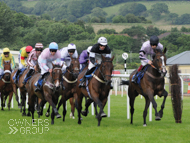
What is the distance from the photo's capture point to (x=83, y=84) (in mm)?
10188

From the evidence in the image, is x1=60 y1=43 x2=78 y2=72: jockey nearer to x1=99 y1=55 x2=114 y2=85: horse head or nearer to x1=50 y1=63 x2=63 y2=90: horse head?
x1=50 y1=63 x2=63 y2=90: horse head

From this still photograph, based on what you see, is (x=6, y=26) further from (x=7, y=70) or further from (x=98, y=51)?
(x=98, y=51)

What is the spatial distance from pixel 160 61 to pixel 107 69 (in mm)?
1239

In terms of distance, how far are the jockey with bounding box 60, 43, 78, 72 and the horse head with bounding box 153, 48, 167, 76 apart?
278 cm

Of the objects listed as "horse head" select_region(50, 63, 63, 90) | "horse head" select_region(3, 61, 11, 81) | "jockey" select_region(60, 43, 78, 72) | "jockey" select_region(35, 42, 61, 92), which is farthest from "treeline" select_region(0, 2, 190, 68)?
"horse head" select_region(50, 63, 63, 90)

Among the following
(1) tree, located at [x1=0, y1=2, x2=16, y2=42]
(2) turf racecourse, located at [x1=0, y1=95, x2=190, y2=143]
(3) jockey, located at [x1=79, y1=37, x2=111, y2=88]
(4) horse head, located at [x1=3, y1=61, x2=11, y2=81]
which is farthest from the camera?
(1) tree, located at [x1=0, y1=2, x2=16, y2=42]

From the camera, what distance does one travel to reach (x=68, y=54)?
11.6 m

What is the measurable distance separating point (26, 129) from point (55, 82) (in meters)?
1.33

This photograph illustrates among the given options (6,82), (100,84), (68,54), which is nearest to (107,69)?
(100,84)

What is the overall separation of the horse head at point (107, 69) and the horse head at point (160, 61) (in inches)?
41.4

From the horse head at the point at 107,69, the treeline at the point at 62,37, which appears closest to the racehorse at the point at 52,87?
the horse head at the point at 107,69

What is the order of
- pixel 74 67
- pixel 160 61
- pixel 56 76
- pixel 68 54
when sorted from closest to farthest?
1. pixel 160 61
2. pixel 56 76
3. pixel 74 67
4. pixel 68 54

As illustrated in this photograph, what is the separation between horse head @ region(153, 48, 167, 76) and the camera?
9008 mm

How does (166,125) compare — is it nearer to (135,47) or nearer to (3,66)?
(3,66)
